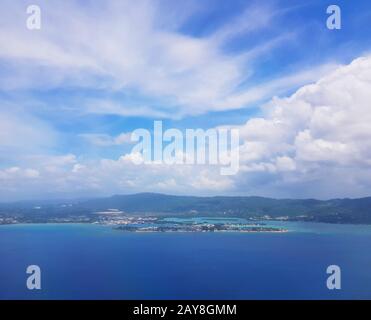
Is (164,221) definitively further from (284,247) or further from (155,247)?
(284,247)

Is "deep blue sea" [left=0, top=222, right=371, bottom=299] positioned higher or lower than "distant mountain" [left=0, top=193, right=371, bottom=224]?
lower

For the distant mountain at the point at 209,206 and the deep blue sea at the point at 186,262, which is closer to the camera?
the deep blue sea at the point at 186,262

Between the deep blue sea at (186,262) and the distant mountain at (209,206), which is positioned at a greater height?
the distant mountain at (209,206)
